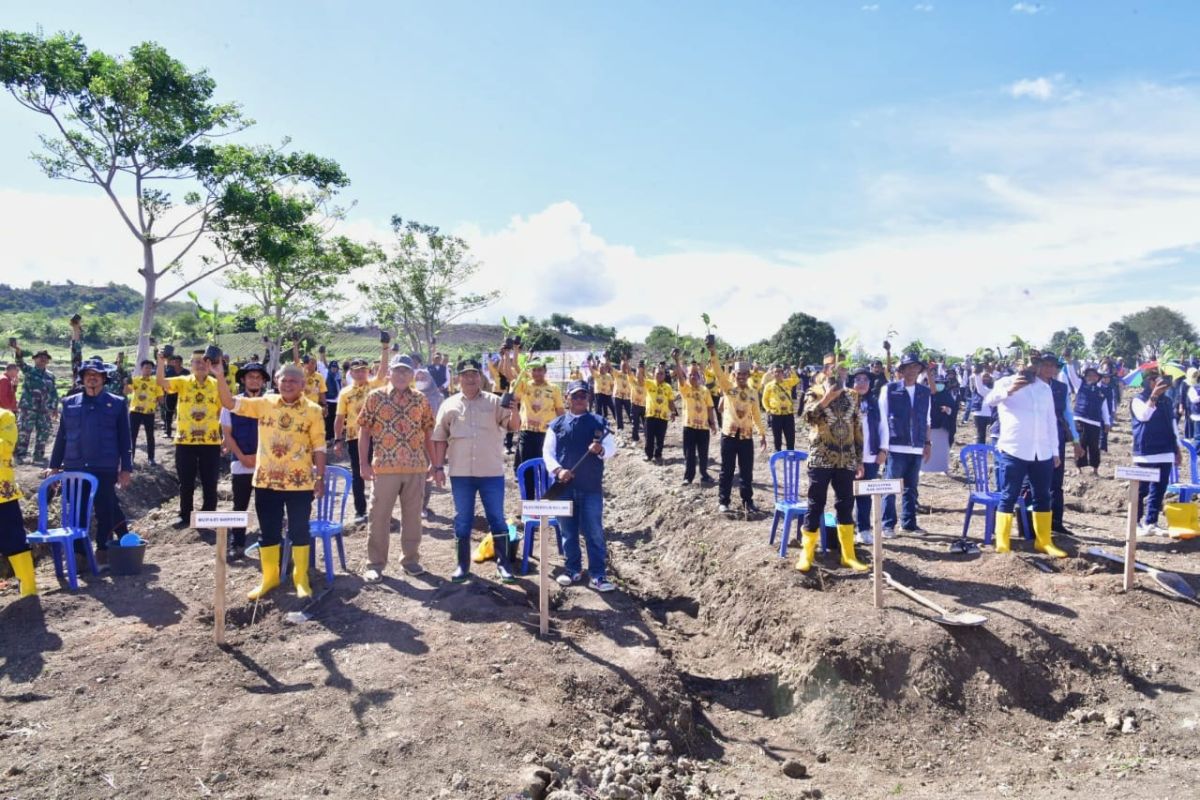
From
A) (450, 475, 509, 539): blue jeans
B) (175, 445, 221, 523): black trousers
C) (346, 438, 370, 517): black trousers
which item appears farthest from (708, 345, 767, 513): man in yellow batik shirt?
(175, 445, 221, 523): black trousers

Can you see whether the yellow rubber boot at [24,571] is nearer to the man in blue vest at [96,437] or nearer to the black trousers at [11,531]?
the black trousers at [11,531]

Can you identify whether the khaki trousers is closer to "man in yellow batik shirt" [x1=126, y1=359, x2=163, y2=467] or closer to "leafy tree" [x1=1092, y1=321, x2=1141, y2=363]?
"man in yellow batik shirt" [x1=126, y1=359, x2=163, y2=467]

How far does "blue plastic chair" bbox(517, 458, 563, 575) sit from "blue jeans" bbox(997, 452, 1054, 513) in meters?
4.30

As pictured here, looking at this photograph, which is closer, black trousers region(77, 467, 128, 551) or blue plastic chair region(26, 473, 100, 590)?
blue plastic chair region(26, 473, 100, 590)

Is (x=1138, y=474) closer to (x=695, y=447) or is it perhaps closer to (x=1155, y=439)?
(x=1155, y=439)

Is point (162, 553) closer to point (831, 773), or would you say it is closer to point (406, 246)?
point (831, 773)

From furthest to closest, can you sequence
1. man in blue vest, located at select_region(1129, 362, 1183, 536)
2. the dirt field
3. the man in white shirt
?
man in blue vest, located at select_region(1129, 362, 1183, 536) < the man in white shirt < the dirt field

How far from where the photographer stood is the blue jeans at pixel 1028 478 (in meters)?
7.23

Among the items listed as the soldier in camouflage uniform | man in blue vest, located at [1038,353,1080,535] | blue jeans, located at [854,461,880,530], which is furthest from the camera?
the soldier in camouflage uniform

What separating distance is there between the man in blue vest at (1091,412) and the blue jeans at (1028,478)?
592 cm

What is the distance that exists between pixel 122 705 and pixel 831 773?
4422mm

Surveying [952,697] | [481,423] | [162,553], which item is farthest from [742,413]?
[162,553]

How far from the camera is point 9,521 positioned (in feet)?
20.5

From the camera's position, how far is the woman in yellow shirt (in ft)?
20.1
